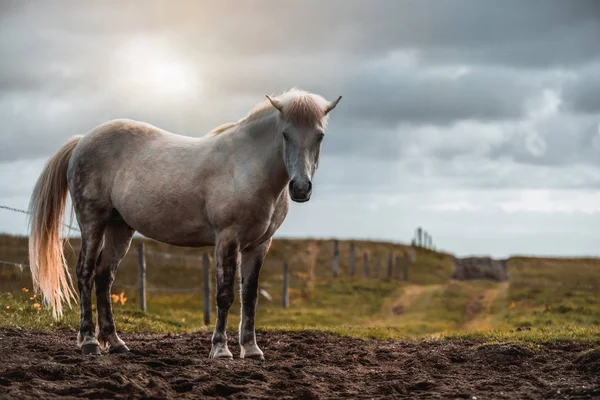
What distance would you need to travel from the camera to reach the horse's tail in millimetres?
9594

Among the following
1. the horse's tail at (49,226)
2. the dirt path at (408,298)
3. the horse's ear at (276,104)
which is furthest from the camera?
the dirt path at (408,298)

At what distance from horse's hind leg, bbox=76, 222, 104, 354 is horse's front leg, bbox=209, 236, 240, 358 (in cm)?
178

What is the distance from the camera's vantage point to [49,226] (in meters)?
9.68

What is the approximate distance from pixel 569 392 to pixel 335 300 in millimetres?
16265

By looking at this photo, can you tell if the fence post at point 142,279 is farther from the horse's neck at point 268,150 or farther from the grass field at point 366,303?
the horse's neck at point 268,150

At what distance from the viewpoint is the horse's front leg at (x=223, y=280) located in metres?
7.95

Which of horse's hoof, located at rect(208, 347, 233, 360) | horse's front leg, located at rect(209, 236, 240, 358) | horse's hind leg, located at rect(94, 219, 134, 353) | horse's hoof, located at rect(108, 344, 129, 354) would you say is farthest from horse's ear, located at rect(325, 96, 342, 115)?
horse's hoof, located at rect(108, 344, 129, 354)

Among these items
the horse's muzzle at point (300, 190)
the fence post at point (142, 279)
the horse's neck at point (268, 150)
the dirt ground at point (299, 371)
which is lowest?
the dirt ground at point (299, 371)

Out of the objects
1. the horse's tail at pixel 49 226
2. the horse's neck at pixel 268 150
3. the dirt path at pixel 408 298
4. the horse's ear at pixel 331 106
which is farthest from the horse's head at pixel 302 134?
the dirt path at pixel 408 298

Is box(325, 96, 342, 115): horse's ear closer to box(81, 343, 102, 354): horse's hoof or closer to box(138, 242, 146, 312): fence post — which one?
box(81, 343, 102, 354): horse's hoof

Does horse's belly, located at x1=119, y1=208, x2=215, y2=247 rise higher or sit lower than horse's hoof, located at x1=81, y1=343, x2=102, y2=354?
higher

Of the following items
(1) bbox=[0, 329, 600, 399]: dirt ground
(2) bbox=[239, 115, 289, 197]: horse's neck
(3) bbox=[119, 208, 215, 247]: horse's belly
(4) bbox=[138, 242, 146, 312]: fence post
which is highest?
(2) bbox=[239, 115, 289, 197]: horse's neck

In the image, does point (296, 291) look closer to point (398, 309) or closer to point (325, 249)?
point (398, 309)

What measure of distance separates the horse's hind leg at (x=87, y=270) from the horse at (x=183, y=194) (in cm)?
1
